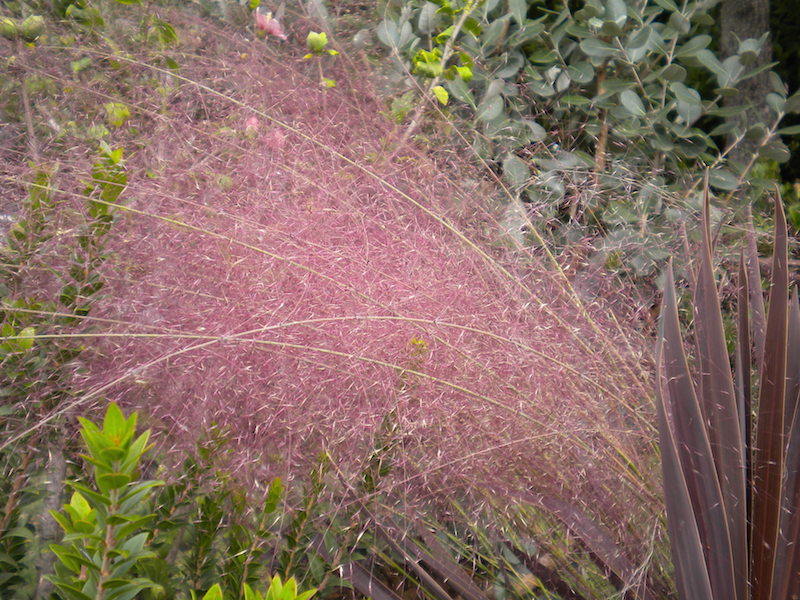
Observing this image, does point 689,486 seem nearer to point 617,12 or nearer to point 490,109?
point 490,109

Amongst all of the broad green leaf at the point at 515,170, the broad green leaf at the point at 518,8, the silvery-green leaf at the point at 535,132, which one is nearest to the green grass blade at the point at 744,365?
the broad green leaf at the point at 515,170

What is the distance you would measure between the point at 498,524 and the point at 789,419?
1.59ft

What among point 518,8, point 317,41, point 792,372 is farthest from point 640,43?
point 792,372

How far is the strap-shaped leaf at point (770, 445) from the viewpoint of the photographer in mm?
878

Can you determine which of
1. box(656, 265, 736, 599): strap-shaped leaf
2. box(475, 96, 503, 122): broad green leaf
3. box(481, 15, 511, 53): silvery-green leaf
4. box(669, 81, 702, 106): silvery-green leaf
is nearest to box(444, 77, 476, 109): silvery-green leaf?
box(475, 96, 503, 122): broad green leaf

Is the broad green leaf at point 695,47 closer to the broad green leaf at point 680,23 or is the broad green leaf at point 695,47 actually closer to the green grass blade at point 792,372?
the broad green leaf at point 680,23

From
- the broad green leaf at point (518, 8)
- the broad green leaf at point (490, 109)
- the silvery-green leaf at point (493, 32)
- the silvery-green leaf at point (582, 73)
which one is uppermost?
the broad green leaf at point (518, 8)

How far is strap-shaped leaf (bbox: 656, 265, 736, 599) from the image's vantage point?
815 millimetres

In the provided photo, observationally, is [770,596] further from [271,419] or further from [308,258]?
[308,258]

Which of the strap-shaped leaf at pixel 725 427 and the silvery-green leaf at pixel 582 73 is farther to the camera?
the silvery-green leaf at pixel 582 73

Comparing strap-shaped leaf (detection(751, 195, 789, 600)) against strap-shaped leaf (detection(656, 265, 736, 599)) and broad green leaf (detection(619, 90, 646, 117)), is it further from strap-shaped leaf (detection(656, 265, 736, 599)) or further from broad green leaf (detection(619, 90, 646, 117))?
broad green leaf (detection(619, 90, 646, 117))

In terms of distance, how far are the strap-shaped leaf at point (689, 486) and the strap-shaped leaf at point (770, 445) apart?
2.4 inches

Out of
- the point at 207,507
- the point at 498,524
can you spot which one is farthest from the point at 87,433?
the point at 498,524

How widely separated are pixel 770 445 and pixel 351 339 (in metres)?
0.59
